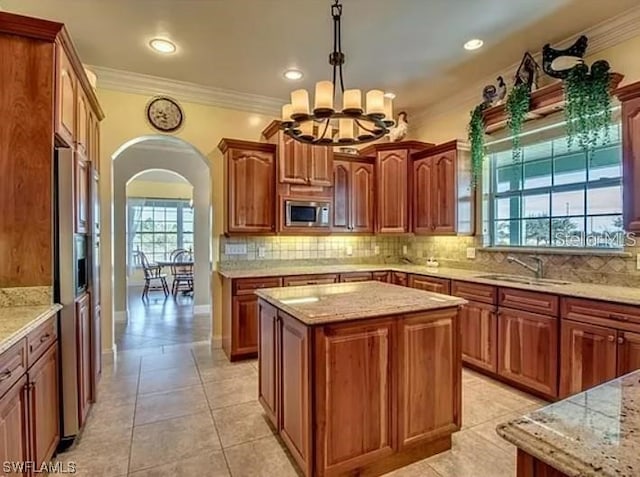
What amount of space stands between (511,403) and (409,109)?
379 cm

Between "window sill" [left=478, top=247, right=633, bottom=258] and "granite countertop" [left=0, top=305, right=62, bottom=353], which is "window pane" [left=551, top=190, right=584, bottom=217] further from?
"granite countertop" [left=0, top=305, right=62, bottom=353]

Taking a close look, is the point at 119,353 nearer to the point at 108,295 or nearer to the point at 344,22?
the point at 108,295

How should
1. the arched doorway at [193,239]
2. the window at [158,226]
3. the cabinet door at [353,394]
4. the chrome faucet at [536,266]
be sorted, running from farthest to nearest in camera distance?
the window at [158,226] < the arched doorway at [193,239] < the chrome faucet at [536,266] < the cabinet door at [353,394]

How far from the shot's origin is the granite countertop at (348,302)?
195 cm

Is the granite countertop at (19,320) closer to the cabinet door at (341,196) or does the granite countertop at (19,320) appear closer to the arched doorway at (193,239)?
the arched doorway at (193,239)

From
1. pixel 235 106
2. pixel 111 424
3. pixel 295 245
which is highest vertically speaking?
pixel 235 106

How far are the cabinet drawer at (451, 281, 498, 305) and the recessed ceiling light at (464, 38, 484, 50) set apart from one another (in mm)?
2197

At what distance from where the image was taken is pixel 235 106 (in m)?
4.52

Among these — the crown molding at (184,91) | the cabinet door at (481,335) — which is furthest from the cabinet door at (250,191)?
the cabinet door at (481,335)

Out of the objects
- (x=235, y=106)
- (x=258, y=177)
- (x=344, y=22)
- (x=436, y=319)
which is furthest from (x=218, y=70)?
(x=436, y=319)

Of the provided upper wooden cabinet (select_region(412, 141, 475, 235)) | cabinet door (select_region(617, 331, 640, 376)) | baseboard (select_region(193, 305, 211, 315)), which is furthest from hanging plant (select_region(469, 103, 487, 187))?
baseboard (select_region(193, 305, 211, 315))

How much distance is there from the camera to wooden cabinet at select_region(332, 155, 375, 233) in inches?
187

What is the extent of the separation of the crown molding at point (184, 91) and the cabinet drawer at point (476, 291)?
119 inches

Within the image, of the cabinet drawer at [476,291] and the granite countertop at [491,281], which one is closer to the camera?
the granite countertop at [491,281]
